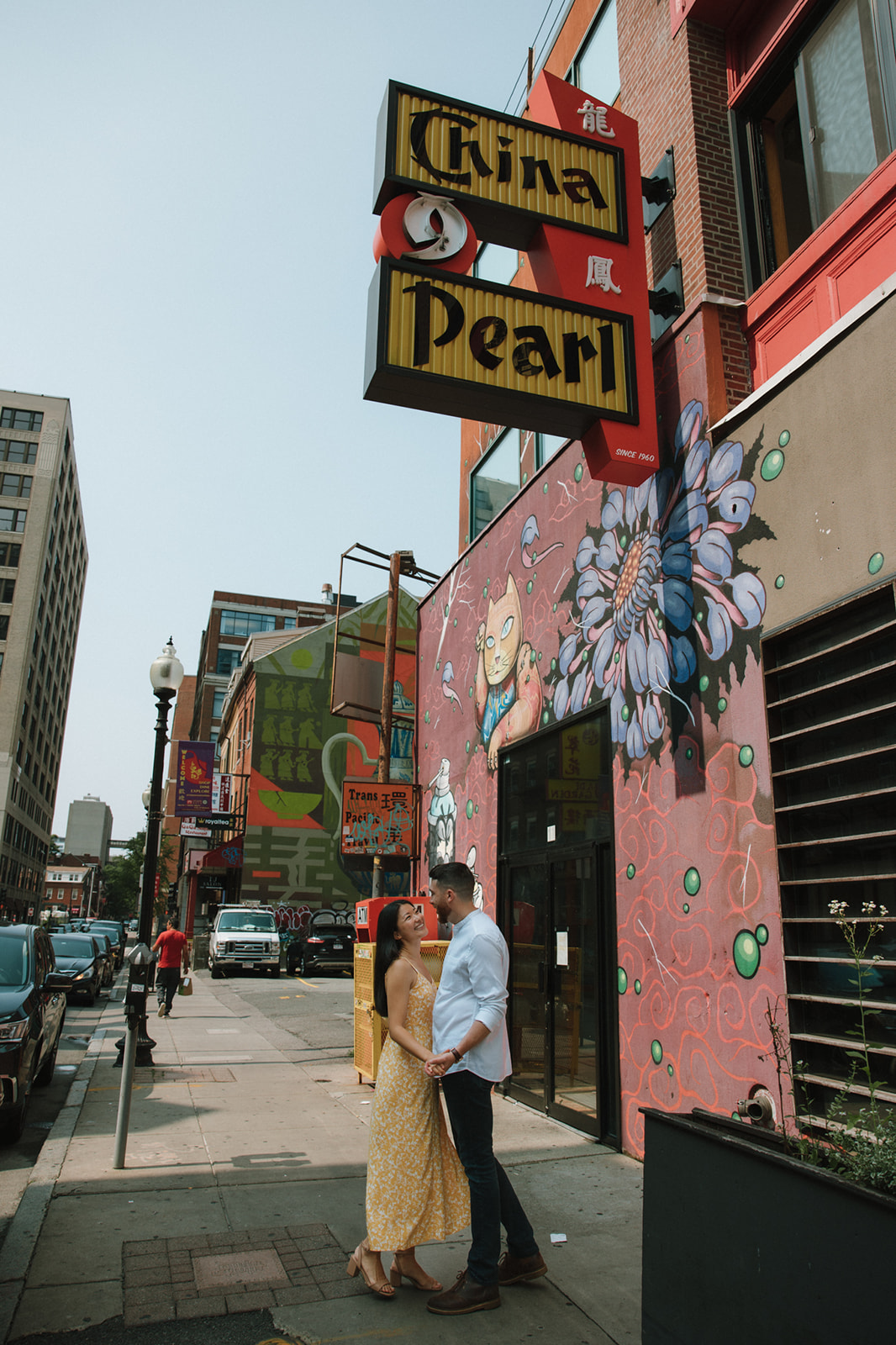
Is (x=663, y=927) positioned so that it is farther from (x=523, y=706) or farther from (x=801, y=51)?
(x=801, y=51)

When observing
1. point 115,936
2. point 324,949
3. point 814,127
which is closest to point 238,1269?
point 814,127

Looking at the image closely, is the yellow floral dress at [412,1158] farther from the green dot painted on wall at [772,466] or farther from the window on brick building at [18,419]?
the window on brick building at [18,419]

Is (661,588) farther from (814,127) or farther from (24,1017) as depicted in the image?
(24,1017)

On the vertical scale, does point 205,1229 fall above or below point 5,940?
below

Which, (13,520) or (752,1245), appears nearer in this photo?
(752,1245)

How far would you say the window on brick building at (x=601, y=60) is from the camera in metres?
9.23

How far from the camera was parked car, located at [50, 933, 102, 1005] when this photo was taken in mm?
18781

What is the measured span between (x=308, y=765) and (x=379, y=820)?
25.9 m

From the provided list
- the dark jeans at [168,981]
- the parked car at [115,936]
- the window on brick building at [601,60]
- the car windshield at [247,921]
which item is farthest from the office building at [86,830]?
the window on brick building at [601,60]

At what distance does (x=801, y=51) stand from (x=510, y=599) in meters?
5.38

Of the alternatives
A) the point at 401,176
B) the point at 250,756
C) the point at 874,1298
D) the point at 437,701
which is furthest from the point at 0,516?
the point at 874,1298

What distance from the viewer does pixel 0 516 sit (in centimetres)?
7019

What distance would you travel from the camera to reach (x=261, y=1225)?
4.99 meters

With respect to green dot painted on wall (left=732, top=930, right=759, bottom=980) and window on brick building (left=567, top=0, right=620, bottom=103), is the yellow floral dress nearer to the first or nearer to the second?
green dot painted on wall (left=732, top=930, right=759, bottom=980)
